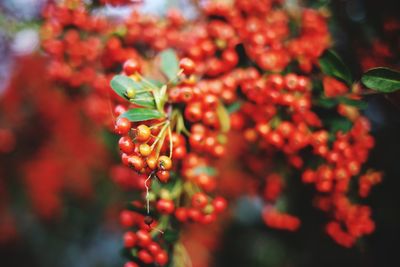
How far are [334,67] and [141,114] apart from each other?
0.86 metres

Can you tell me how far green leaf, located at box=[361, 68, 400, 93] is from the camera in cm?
111

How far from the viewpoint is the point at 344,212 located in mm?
1547

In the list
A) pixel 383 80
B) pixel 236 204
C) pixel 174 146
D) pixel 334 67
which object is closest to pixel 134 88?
pixel 174 146

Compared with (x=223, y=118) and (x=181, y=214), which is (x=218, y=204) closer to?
(x=181, y=214)

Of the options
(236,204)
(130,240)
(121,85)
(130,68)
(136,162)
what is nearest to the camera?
(136,162)

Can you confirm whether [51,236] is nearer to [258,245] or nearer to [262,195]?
[258,245]

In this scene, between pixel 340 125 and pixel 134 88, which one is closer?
pixel 134 88

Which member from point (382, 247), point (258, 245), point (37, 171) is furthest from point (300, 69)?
point (37, 171)

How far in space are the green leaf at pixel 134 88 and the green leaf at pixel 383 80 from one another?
870 millimetres

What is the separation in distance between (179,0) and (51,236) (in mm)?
5101

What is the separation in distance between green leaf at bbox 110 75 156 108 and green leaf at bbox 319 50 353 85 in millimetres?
776

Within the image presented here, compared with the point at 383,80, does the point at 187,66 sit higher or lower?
higher

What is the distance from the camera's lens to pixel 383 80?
1133mm

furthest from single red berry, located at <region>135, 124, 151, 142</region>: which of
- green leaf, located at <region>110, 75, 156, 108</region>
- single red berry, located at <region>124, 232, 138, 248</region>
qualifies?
single red berry, located at <region>124, 232, 138, 248</region>
